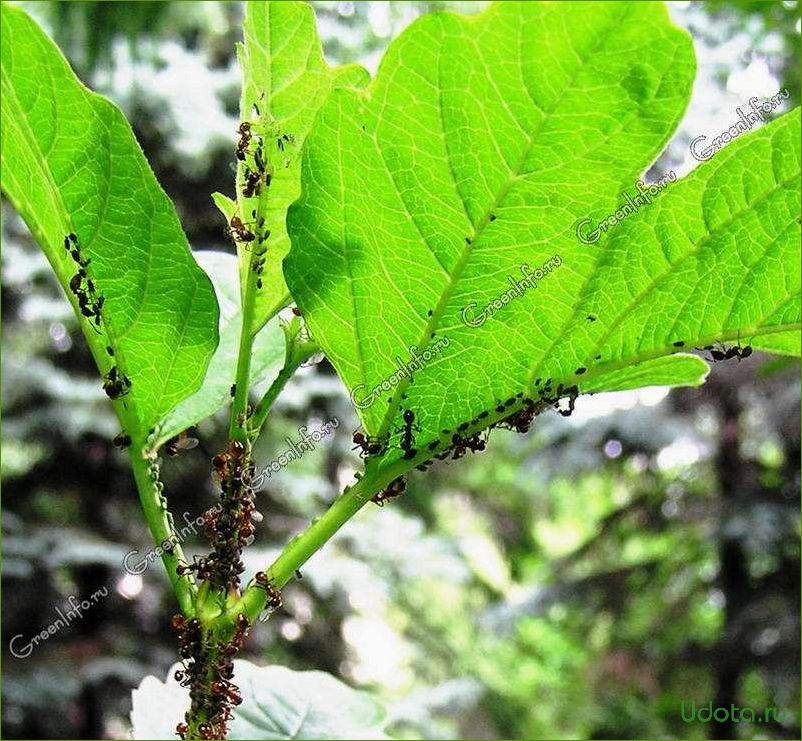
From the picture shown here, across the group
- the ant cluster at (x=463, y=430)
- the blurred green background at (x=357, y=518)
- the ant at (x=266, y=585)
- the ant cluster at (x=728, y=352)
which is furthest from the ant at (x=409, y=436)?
the blurred green background at (x=357, y=518)

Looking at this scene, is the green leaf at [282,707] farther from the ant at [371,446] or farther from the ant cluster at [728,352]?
the ant cluster at [728,352]

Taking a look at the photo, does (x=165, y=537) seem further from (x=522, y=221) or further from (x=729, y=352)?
(x=729, y=352)

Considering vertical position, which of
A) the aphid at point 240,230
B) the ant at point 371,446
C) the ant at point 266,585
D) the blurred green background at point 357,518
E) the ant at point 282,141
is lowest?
the ant at point 266,585

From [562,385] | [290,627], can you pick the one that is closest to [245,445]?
[562,385]

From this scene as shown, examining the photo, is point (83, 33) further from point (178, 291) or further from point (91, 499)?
point (178, 291)

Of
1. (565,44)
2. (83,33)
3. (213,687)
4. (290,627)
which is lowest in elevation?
(213,687)

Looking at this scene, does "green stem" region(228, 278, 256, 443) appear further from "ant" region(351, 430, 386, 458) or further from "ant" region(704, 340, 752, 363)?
"ant" region(704, 340, 752, 363)

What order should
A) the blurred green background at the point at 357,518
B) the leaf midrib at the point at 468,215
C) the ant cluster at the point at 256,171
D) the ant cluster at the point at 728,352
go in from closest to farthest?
the leaf midrib at the point at 468,215, the ant cluster at the point at 256,171, the ant cluster at the point at 728,352, the blurred green background at the point at 357,518
